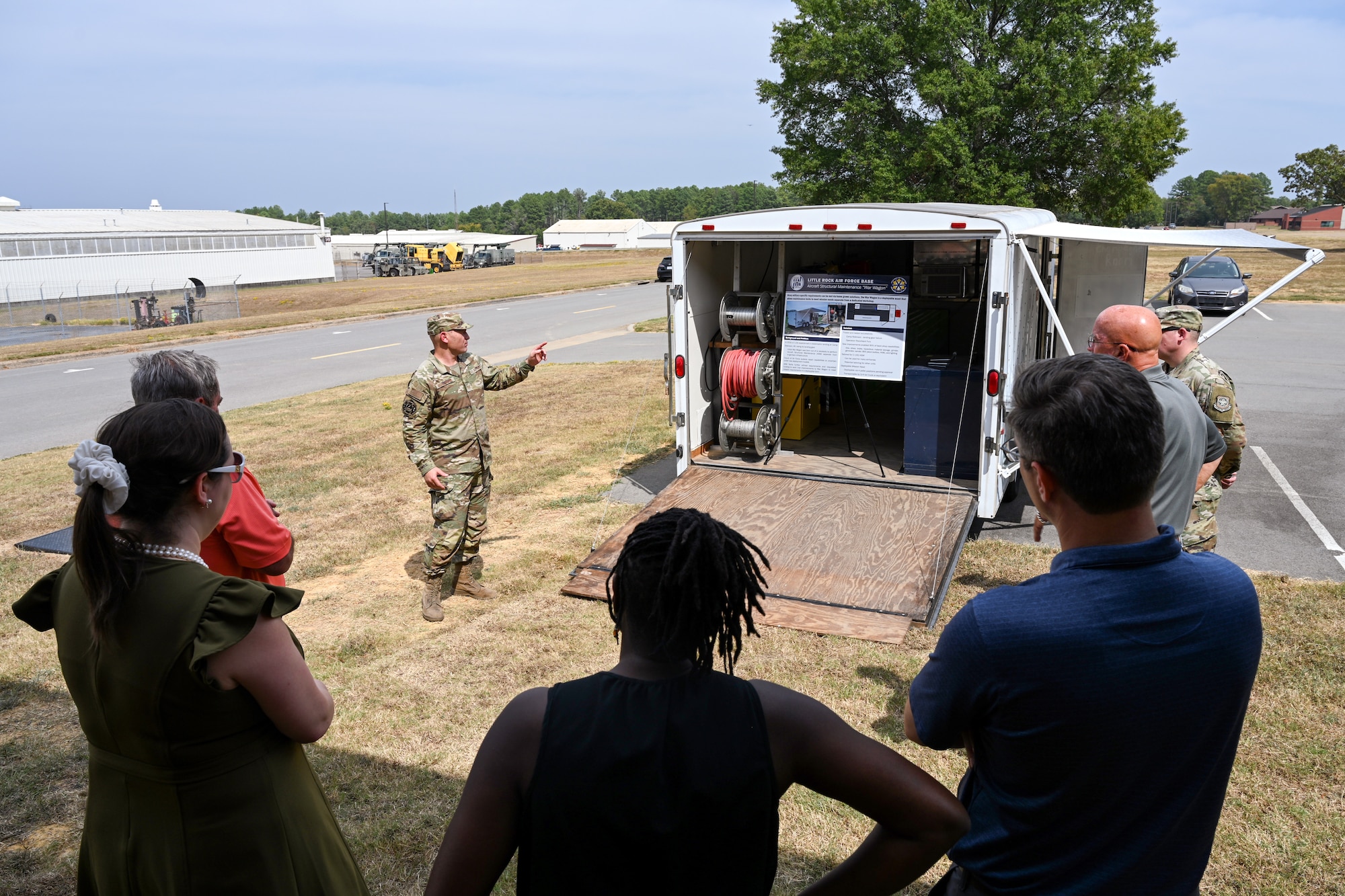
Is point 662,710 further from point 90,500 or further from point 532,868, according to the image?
point 90,500

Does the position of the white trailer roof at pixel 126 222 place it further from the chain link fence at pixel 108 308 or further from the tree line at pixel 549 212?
the tree line at pixel 549 212

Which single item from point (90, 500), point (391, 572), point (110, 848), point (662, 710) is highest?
point (90, 500)

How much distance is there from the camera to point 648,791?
1600 millimetres

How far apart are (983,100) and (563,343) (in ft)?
38.8

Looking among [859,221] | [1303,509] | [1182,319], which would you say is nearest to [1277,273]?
[1303,509]

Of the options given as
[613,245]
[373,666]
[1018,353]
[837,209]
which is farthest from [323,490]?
[613,245]

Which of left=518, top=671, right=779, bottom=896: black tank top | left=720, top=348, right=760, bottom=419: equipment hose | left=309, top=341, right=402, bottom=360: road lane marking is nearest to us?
left=518, top=671, right=779, bottom=896: black tank top

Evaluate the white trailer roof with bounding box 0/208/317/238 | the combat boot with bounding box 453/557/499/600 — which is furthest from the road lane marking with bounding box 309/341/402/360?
the white trailer roof with bounding box 0/208/317/238

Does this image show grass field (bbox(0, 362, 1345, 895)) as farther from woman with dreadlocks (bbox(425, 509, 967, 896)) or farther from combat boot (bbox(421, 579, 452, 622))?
woman with dreadlocks (bbox(425, 509, 967, 896))

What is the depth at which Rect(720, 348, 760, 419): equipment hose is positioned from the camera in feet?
27.9

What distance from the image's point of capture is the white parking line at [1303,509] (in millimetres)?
7414

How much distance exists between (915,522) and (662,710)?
5638 millimetres

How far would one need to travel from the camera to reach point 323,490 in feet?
31.7

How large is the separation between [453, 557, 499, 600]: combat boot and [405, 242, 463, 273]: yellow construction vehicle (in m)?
54.8
